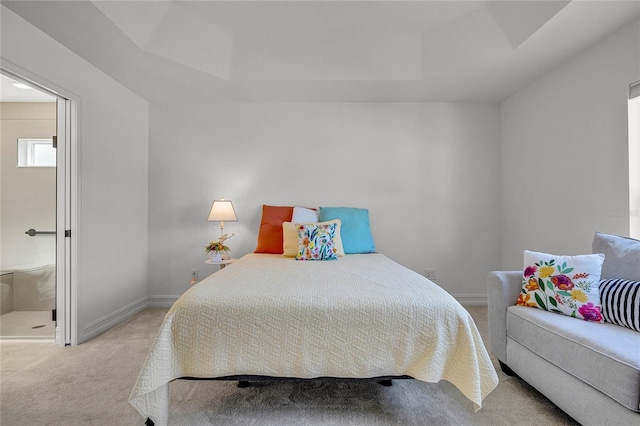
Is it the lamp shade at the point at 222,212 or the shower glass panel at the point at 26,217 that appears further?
the lamp shade at the point at 222,212

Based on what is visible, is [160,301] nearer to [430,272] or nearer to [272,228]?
[272,228]

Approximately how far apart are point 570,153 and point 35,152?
206 inches

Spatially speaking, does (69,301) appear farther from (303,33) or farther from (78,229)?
(303,33)

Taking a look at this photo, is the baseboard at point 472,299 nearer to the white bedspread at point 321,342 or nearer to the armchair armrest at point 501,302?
the armchair armrest at point 501,302

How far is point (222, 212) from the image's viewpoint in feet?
10.5

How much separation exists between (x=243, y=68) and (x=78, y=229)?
202 centimetres

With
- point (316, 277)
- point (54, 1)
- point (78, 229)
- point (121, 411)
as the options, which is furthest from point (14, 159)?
point (316, 277)

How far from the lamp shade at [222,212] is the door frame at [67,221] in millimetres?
1118

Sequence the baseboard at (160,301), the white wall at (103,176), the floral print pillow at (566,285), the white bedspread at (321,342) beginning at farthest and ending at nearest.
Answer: the baseboard at (160,301), the white wall at (103,176), the floral print pillow at (566,285), the white bedspread at (321,342)

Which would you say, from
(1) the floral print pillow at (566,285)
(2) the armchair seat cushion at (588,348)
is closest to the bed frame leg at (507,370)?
(2) the armchair seat cushion at (588,348)

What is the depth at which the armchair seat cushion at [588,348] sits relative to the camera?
119cm

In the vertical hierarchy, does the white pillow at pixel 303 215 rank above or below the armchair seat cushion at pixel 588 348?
above

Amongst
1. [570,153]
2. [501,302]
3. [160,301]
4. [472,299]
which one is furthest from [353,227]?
[160,301]

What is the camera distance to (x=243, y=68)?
2.87m
